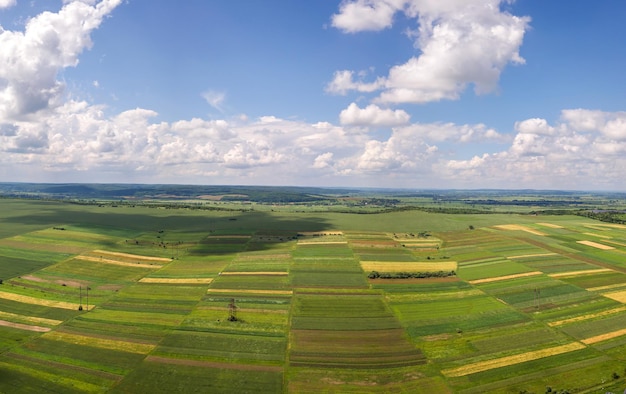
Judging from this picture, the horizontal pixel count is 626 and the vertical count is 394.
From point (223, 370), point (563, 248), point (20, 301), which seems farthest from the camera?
point (563, 248)

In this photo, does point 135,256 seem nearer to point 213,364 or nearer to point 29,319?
point 29,319

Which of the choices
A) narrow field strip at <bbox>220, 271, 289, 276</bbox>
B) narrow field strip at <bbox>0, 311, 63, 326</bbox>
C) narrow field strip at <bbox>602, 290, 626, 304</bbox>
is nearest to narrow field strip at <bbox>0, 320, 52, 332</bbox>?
narrow field strip at <bbox>0, 311, 63, 326</bbox>

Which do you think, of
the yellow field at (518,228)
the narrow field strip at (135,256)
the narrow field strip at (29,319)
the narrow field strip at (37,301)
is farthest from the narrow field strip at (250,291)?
the yellow field at (518,228)

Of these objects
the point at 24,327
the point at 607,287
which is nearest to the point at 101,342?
the point at 24,327

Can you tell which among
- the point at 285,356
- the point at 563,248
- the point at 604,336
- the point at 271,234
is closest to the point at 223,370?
the point at 285,356

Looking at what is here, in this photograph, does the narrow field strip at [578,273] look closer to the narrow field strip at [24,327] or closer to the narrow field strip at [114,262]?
the narrow field strip at [114,262]

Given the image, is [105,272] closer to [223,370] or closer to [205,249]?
[205,249]
